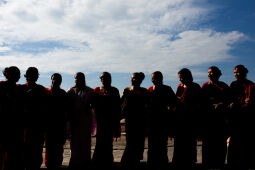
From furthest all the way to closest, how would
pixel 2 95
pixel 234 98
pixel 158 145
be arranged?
pixel 158 145, pixel 234 98, pixel 2 95

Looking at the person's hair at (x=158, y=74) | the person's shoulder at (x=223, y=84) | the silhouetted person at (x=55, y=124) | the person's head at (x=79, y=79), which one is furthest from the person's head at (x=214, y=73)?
the silhouetted person at (x=55, y=124)

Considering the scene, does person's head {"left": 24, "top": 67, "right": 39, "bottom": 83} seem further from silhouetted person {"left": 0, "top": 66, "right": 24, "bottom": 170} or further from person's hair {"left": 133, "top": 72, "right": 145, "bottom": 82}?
person's hair {"left": 133, "top": 72, "right": 145, "bottom": 82}

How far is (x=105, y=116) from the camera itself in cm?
525

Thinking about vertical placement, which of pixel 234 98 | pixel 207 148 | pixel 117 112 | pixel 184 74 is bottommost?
pixel 207 148

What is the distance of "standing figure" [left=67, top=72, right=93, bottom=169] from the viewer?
5.30 metres

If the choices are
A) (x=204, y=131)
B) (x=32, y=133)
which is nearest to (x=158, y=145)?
(x=204, y=131)

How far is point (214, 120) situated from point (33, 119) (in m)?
3.75

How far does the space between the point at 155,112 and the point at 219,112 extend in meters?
1.32

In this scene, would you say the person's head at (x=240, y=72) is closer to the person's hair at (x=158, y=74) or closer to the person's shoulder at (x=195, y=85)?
the person's shoulder at (x=195, y=85)

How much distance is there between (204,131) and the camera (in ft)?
17.2

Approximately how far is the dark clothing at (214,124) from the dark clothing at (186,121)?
0.21 metres

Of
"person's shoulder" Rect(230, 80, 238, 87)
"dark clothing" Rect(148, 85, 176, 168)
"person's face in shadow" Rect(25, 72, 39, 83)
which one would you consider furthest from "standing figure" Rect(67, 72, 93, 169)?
"person's shoulder" Rect(230, 80, 238, 87)

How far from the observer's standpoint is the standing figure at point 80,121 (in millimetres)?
5297

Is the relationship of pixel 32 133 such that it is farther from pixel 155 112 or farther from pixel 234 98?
pixel 234 98
